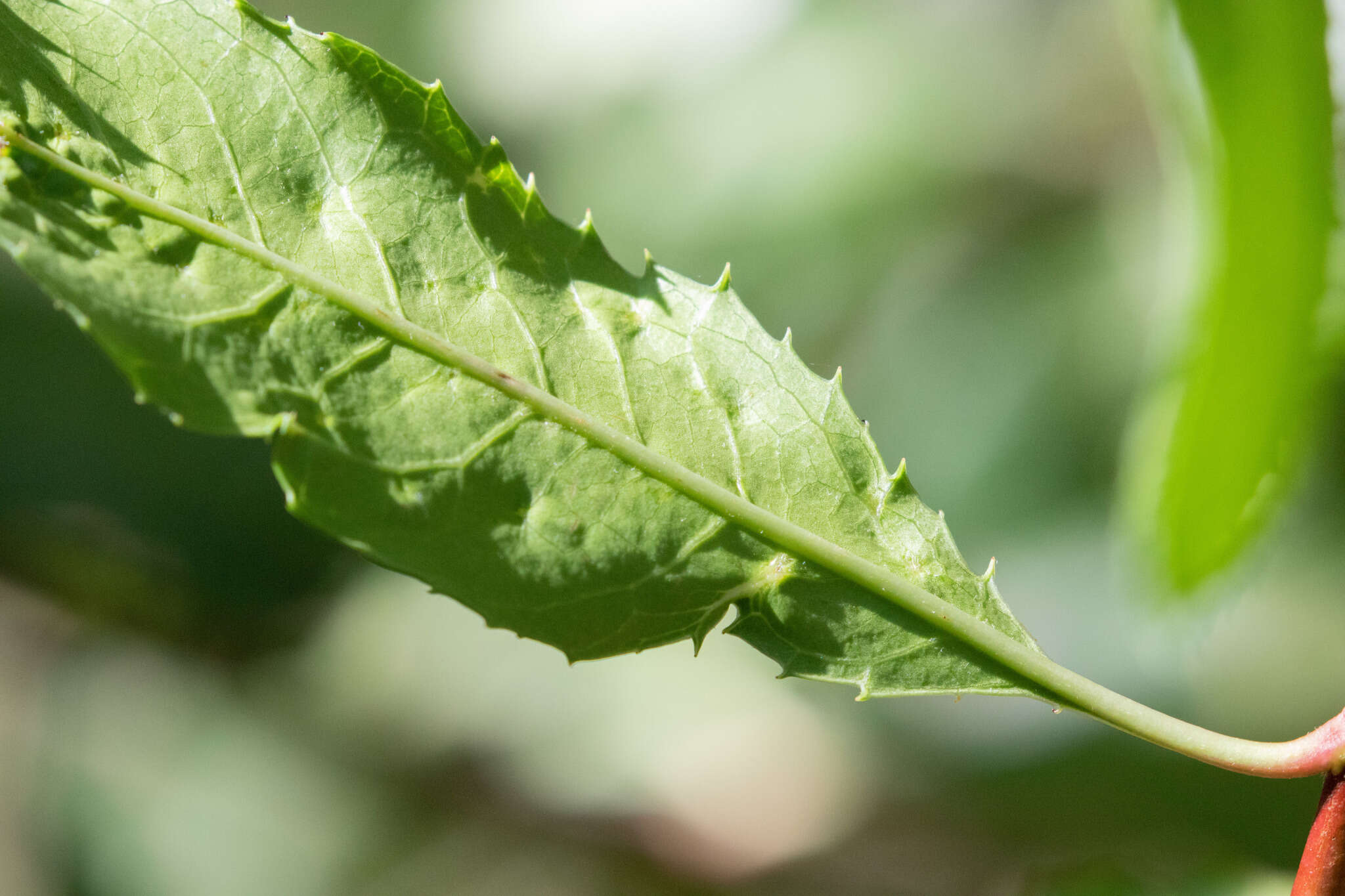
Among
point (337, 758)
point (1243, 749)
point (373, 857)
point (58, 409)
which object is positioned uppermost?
point (58, 409)

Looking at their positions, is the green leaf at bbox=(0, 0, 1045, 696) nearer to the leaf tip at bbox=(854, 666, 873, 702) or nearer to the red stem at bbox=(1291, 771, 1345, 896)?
the leaf tip at bbox=(854, 666, 873, 702)

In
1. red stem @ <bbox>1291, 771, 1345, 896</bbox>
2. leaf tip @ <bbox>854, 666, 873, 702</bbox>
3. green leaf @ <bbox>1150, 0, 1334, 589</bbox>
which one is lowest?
red stem @ <bbox>1291, 771, 1345, 896</bbox>

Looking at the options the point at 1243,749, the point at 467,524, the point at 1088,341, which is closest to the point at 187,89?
the point at 467,524

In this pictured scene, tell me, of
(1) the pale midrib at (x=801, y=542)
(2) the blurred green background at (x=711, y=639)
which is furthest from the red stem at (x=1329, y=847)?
(2) the blurred green background at (x=711, y=639)

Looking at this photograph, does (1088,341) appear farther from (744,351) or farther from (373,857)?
(373,857)

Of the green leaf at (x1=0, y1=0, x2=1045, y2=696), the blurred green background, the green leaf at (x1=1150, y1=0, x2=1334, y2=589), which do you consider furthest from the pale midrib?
Result: the blurred green background

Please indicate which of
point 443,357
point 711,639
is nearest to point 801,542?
point 443,357
